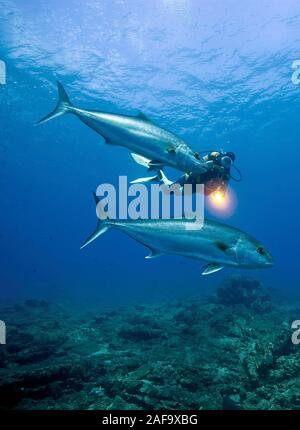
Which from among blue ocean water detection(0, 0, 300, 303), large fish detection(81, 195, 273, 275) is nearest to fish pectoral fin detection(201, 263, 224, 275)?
large fish detection(81, 195, 273, 275)

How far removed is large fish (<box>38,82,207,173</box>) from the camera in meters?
4.80

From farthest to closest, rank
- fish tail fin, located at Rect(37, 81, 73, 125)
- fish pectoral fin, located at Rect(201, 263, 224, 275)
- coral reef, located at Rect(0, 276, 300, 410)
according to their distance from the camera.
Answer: coral reef, located at Rect(0, 276, 300, 410)
fish tail fin, located at Rect(37, 81, 73, 125)
fish pectoral fin, located at Rect(201, 263, 224, 275)

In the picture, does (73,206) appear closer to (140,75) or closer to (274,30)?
(140,75)

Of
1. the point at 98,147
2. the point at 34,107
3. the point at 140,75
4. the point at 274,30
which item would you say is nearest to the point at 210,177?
the point at 274,30

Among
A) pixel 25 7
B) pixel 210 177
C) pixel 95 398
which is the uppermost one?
pixel 25 7

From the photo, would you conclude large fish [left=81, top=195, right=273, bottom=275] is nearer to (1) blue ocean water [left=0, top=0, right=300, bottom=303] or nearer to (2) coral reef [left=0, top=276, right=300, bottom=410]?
(2) coral reef [left=0, top=276, right=300, bottom=410]

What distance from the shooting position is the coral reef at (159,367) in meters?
5.74

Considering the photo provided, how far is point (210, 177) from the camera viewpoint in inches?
238

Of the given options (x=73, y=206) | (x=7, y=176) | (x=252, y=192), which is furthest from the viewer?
(x=73, y=206)

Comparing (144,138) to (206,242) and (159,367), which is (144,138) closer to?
(206,242)

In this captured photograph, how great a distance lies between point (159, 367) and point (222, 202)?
3.65 metres

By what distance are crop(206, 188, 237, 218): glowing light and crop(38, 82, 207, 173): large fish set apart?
1282 millimetres

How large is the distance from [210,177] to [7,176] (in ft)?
193

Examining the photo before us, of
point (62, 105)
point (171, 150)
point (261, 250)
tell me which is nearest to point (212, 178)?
point (171, 150)
